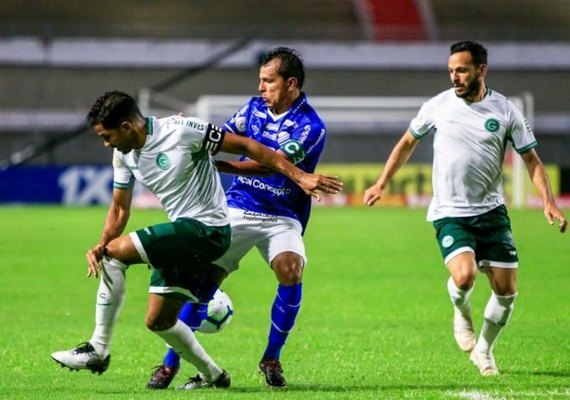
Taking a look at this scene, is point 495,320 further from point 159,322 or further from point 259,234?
point 159,322

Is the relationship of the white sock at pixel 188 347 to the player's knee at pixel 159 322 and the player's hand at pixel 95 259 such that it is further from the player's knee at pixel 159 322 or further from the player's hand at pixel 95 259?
the player's hand at pixel 95 259

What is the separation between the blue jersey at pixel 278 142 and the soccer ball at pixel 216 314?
633 mm

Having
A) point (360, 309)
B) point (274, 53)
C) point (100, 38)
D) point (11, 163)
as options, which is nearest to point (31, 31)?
point (100, 38)

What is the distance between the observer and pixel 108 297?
265 inches

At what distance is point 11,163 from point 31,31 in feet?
16.4

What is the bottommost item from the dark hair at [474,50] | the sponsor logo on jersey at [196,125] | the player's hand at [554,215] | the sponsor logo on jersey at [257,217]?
the sponsor logo on jersey at [257,217]

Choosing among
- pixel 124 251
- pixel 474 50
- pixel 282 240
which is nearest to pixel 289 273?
pixel 282 240

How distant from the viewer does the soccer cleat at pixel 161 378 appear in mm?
7445

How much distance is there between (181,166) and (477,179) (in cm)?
225

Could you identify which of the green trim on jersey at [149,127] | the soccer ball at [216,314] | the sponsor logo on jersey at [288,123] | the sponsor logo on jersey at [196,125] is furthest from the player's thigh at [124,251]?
the sponsor logo on jersey at [288,123]

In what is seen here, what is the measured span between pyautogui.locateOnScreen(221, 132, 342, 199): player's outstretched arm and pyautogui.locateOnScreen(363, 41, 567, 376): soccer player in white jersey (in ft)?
3.88

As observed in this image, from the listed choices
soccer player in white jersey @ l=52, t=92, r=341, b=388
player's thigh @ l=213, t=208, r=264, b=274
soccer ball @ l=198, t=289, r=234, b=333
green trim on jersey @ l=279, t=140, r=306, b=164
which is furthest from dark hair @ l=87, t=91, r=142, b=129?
soccer ball @ l=198, t=289, r=234, b=333

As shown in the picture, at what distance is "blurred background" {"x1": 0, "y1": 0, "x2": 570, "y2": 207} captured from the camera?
41469 mm

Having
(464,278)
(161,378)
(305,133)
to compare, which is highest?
(305,133)
